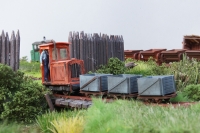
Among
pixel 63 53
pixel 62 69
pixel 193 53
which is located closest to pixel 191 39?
pixel 193 53

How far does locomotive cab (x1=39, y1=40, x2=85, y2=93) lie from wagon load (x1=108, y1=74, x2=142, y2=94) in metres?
1.90

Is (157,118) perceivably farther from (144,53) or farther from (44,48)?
(144,53)

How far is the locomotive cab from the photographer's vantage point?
38.5 feet

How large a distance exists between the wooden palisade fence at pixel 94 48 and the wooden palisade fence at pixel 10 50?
→ 108 inches

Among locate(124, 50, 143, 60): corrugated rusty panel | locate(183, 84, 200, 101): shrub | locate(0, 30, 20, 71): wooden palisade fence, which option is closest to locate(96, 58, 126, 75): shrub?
locate(0, 30, 20, 71): wooden palisade fence

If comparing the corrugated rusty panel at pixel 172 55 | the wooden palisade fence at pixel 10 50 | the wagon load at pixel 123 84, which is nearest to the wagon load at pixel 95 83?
the wagon load at pixel 123 84

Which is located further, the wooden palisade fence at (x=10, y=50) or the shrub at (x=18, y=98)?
the wooden palisade fence at (x=10, y=50)

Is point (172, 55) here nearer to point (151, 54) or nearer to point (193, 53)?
point (193, 53)

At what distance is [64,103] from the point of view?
11156mm

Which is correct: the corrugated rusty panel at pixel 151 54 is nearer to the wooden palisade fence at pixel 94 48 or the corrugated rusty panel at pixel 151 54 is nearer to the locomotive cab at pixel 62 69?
the wooden palisade fence at pixel 94 48

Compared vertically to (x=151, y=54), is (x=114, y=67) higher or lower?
lower

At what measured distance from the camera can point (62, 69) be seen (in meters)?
11.8

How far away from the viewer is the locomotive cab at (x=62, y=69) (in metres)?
11.8

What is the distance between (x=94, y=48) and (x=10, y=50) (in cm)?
425
